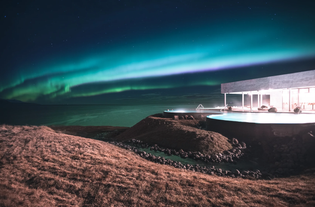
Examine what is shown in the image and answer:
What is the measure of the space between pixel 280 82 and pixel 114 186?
55.3 ft

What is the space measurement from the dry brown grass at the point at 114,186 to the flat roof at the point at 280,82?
38.3ft

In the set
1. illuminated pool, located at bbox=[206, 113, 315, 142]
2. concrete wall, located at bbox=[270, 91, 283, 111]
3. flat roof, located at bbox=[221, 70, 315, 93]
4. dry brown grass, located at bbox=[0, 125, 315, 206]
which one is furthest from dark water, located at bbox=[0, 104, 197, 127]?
dry brown grass, located at bbox=[0, 125, 315, 206]

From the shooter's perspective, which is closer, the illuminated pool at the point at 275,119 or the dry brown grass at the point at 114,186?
the dry brown grass at the point at 114,186

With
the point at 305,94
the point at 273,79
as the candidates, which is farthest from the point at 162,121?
the point at 305,94

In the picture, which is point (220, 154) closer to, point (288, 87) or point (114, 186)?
point (114, 186)

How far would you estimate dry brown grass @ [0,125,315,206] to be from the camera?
3145 mm

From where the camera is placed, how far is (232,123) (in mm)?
8297

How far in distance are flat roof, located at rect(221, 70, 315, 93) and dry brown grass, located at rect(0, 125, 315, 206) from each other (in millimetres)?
11686

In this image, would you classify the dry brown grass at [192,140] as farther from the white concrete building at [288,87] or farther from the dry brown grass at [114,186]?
the white concrete building at [288,87]

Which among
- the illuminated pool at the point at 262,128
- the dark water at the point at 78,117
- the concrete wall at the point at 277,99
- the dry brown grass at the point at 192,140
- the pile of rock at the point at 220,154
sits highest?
the concrete wall at the point at 277,99

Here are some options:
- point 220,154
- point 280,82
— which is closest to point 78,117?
point 280,82

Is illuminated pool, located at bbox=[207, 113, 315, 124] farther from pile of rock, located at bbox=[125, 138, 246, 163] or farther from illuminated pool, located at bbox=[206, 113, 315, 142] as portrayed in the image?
pile of rock, located at bbox=[125, 138, 246, 163]

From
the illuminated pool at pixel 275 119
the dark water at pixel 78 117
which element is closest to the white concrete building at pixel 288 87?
the illuminated pool at pixel 275 119

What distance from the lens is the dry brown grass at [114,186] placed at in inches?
124
